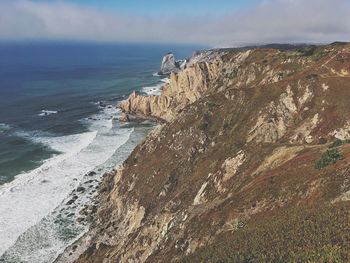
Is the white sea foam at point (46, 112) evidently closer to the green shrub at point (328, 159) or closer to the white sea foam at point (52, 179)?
the white sea foam at point (52, 179)

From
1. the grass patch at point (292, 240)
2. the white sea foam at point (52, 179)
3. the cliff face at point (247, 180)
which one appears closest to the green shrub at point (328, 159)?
the cliff face at point (247, 180)

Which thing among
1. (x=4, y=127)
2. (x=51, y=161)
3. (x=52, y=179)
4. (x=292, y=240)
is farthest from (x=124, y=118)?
(x=292, y=240)

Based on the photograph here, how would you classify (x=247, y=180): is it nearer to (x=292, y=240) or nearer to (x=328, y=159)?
(x=328, y=159)

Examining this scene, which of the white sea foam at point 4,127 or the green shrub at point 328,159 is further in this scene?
the white sea foam at point 4,127

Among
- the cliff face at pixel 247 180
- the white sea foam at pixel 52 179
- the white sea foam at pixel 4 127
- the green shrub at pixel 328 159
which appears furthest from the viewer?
the white sea foam at pixel 4 127

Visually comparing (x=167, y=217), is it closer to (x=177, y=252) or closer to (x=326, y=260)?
(x=177, y=252)

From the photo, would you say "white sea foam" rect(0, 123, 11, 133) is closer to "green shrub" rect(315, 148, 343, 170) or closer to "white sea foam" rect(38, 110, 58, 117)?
"white sea foam" rect(38, 110, 58, 117)
